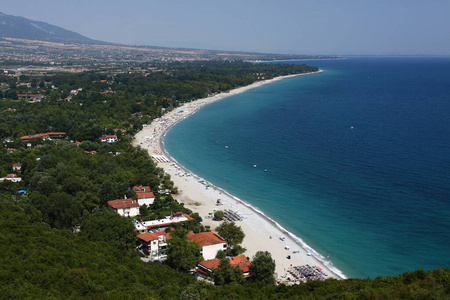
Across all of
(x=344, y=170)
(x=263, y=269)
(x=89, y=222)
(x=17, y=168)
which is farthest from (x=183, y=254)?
(x=17, y=168)

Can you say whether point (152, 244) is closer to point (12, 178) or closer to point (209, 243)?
point (209, 243)

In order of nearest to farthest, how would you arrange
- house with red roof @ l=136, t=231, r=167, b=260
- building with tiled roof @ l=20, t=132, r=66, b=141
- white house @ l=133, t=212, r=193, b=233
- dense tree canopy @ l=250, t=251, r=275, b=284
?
dense tree canopy @ l=250, t=251, r=275, b=284 → house with red roof @ l=136, t=231, r=167, b=260 → white house @ l=133, t=212, r=193, b=233 → building with tiled roof @ l=20, t=132, r=66, b=141

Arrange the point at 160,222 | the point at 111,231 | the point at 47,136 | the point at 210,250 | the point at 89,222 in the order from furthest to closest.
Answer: the point at 47,136, the point at 160,222, the point at 89,222, the point at 210,250, the point at 111,231

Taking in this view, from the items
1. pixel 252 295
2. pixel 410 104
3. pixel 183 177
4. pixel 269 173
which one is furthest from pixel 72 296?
pixel 410 104

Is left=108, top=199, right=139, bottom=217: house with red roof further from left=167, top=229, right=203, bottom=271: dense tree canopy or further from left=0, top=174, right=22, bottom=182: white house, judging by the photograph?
left=0, top=174, right=22, bottom=182: white house

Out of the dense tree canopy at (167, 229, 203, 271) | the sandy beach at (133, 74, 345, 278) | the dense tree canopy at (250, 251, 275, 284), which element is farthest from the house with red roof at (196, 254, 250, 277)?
the sandy beach at (133, 74, 345, 278)
